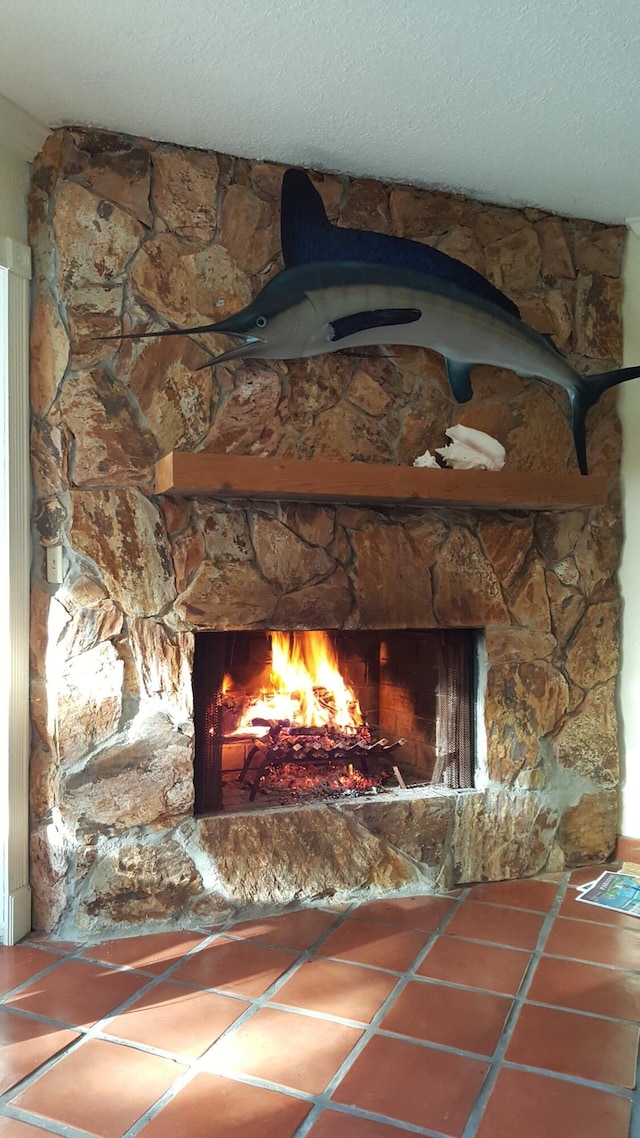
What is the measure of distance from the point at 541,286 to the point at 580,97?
75cm

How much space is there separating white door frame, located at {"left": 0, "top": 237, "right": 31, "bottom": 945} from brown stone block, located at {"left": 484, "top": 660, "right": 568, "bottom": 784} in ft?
4.80

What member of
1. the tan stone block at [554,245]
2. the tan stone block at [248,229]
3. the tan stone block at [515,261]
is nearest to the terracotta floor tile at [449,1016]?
the tan stone block at [248,229]

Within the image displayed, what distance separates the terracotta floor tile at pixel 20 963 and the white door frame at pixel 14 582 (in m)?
0.06

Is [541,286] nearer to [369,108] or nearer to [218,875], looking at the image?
[369,108]

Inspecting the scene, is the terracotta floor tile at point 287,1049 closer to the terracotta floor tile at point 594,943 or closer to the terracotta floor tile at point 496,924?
the terracotta floor tile at point 496,924

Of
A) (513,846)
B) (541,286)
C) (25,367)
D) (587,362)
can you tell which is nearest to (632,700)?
(513,846)

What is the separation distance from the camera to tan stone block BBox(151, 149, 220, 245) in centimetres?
238

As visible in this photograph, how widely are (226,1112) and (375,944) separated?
787 mm

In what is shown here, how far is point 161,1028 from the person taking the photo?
1861 millimetres

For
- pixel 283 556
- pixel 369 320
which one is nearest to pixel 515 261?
pixel 369 320

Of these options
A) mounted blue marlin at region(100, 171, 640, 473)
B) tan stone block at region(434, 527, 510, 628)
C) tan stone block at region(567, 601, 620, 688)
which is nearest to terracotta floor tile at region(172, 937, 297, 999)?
tan stone block at region(434, 527, 510, 628)

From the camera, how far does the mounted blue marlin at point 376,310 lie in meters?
→ 2.40

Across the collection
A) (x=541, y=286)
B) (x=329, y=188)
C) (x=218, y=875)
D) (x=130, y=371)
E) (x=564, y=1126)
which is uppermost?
(x=329, y=188)

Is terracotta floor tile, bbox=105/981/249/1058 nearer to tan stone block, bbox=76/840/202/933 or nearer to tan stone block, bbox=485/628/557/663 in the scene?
tan stone block, bbox=76/840/202/933
